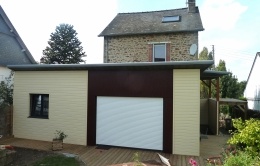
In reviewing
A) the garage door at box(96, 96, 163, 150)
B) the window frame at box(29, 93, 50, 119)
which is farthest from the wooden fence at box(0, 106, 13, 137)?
the garage door at box(96, 96, 163, 150)

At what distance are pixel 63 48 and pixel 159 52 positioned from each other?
2225 centimetres

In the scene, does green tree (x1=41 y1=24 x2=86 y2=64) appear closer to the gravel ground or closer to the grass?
the gravel ground

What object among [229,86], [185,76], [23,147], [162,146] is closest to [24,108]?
[23,147]

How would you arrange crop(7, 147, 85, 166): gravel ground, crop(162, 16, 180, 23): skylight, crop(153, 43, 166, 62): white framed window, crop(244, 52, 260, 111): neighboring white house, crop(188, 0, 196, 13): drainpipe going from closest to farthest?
1. crop(7, 147, 85, 166): gravel ground
2. crop(153, 43, 166, 62): white framed window
3. crop(162, 16, 180, 23): skylight
4. crop(188, 0, 196, 13): drainpipe
5. crop(244, 52, 260, 111): neighboring white house

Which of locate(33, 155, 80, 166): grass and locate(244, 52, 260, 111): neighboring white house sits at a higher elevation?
locate(244, 52, 260, 111): neighboring white house

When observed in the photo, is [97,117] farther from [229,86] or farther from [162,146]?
[229,86]

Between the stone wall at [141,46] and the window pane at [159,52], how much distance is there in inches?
15.2

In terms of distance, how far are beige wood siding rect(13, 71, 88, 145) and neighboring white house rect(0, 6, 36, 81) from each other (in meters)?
5.53

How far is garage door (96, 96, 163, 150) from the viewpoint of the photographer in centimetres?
866

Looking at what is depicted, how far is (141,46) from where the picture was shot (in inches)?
628

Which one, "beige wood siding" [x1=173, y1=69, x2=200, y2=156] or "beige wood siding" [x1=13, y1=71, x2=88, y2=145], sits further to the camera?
"beige wood siding" [x1=13, y1=71, x2=88, y2=145]

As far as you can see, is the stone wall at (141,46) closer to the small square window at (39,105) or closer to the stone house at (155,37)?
the stone house at (155,37)

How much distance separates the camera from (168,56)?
1530 centimetres

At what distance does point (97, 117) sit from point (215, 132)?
722cm
